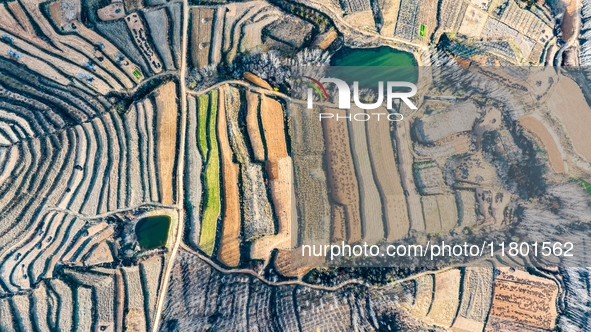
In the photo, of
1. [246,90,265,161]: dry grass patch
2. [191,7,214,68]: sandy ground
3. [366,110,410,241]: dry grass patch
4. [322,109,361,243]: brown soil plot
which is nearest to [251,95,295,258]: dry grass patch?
[246,90,265,161]: dry grass patch

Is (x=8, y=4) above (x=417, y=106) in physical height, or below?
above

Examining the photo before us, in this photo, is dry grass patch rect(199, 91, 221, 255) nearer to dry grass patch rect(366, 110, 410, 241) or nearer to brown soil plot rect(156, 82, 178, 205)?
brown soil plot rect(156, 82, 178, 205)

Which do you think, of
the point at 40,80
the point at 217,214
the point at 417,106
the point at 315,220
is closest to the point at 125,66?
the point at 40,80

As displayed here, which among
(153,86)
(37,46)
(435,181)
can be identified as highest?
(37,46)

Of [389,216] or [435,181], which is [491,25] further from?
[389,216]

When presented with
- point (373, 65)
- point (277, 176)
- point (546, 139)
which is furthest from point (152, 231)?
point (546, 139)

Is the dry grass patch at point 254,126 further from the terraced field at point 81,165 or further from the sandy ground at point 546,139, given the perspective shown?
the sandy ground at point 546,139

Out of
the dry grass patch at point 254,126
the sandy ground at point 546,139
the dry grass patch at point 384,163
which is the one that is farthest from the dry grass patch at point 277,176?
the sandy ground at point 546,139
